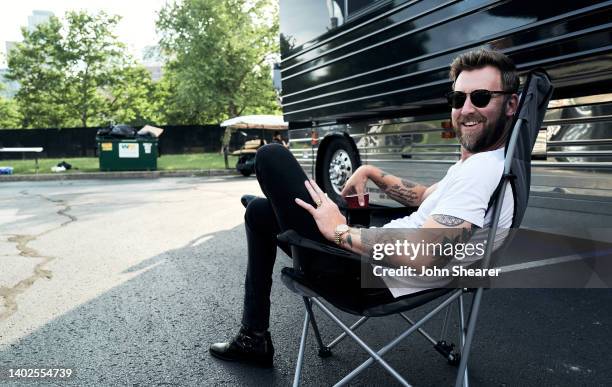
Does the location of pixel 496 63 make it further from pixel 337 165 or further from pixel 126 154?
pixel 126 154

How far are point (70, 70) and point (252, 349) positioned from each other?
34353 millimetres

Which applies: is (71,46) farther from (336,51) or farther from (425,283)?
(425,283)

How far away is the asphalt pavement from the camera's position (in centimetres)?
234

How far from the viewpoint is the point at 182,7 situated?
94.4 ft

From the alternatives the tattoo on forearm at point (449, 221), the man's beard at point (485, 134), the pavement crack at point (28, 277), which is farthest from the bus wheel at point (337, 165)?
the tattoo on forearm at point (449, 221)

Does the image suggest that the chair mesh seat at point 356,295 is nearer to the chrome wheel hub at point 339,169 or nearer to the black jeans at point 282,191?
the black jeans at point 282,191

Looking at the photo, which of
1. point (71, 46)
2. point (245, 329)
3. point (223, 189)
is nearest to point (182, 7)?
point (71, 46)

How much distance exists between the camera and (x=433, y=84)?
3768 mm

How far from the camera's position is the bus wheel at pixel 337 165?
5934 millimetres

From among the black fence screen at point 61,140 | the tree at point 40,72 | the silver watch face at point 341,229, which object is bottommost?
the silver watch face at point 341,229

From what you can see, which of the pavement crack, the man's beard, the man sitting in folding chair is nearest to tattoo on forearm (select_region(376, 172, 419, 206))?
the man sitting in folding chair

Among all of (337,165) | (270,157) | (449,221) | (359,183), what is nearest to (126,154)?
(337,165)

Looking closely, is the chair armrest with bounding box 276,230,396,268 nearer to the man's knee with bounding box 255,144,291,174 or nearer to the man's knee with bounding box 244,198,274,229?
the man's knee with bounding box 255,144,291,174

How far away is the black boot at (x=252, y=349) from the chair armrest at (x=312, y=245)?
0.76 metres
